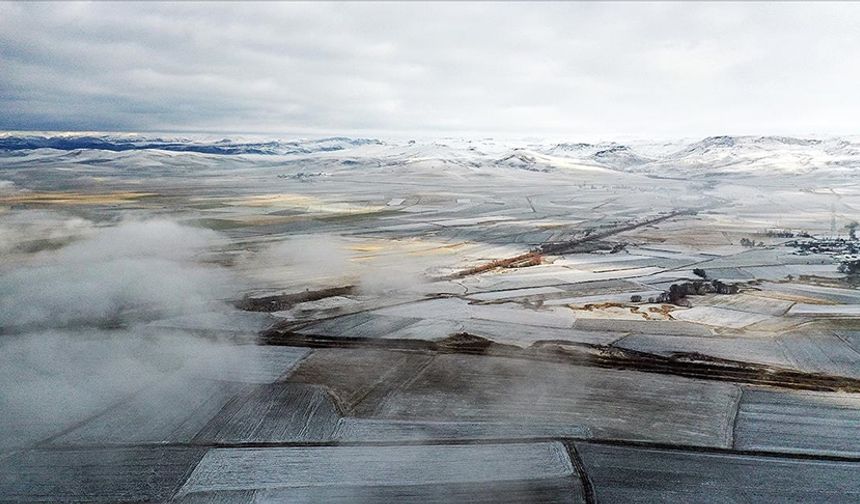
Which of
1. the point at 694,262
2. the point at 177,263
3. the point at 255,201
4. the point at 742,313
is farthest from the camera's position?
the point at 255,201

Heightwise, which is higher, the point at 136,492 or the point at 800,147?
the point at 800,147

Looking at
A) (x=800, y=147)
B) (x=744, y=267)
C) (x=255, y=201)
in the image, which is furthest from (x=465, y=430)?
(x=800, y=147)

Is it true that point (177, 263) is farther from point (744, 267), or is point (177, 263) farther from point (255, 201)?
point (255, 201)

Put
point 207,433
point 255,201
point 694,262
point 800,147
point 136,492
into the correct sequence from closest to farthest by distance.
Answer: point 136,492 → point 207,433 → point 694,262 → point 255,201 → point 800,147

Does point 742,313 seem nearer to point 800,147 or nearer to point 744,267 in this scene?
point 744,267

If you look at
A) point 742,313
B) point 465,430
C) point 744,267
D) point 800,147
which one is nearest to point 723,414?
point 465,430

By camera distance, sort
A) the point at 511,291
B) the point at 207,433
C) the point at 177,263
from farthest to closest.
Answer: the point at 177,263 → the point at 511,291 → the point at 207,433

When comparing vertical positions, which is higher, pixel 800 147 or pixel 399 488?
pixel 800 147

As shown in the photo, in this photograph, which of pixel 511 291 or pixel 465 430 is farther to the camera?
pixel 511 291

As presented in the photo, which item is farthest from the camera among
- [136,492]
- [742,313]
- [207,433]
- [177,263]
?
[177,263]

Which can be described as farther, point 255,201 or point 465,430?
point 255,201
